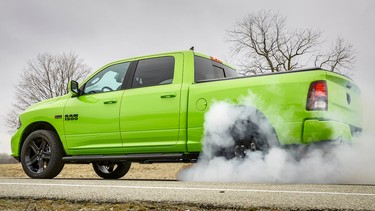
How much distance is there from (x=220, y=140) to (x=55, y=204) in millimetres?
2631

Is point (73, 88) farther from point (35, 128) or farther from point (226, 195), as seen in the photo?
point (226, 195)

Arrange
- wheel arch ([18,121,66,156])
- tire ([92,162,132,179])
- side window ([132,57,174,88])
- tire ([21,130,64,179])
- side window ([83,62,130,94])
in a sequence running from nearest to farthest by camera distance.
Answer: side window ([132,57,174,88])
side window ([83,62,130,94])
tire ([21,130,64,179])
wheel arch ([18,121,66,156])
tire ([92,162,132,179])

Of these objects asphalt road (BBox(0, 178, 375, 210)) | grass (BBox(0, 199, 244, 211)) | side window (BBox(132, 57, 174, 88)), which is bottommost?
grass (BBox(0, 199, 244, 211))

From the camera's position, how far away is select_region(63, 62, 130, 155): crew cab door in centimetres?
707

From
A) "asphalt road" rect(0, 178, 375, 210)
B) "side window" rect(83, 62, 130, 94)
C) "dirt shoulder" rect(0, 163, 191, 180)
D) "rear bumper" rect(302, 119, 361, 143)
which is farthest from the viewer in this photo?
"dirt shoulder" rect(0, 163, 191, 180)

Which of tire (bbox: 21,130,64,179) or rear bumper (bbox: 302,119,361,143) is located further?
tire (bbox: 21,130,64,179)

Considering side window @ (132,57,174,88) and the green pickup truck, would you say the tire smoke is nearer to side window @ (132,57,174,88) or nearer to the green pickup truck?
the green pickup truck

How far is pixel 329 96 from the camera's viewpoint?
553 centimetres

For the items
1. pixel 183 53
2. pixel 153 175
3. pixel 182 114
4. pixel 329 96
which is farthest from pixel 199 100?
pixel 153 175

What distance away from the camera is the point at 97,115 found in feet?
23.7

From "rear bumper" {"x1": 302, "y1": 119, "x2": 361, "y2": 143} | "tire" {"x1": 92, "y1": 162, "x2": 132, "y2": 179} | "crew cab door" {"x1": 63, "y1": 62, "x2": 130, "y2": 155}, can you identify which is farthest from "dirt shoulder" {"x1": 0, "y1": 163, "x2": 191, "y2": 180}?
"rear bumper" {"x1": 302, "y1": 119, "x2": 361, "y2": 143}

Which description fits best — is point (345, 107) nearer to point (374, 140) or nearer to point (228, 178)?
point (374, 140)

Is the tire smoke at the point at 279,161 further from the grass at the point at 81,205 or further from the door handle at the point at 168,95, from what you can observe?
the grass at the point at 81,205

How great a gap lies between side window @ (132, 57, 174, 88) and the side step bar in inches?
45.0
